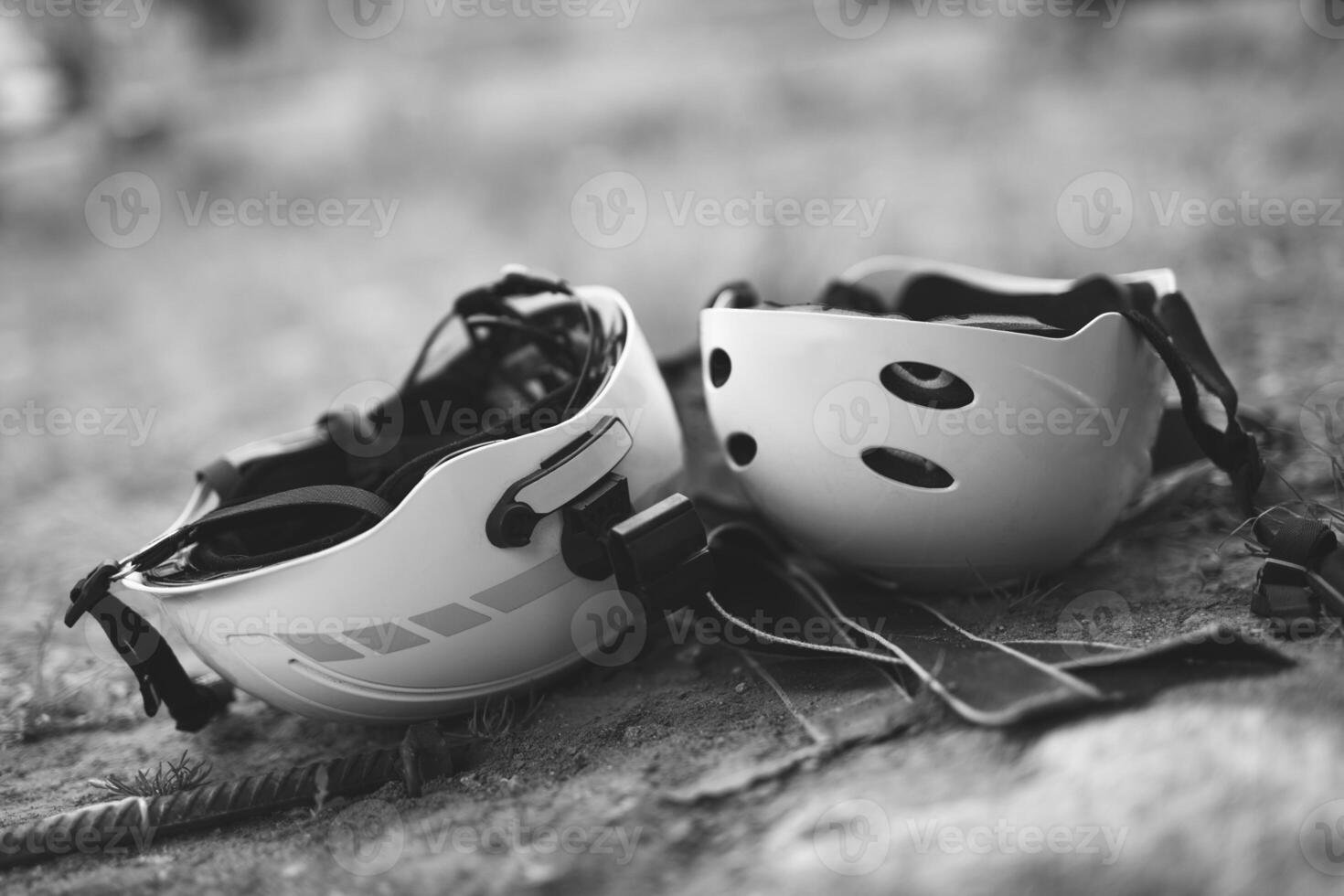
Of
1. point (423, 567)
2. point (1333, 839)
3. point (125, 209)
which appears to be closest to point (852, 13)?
point (125, 209)

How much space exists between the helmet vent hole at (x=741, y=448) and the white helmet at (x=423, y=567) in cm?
13

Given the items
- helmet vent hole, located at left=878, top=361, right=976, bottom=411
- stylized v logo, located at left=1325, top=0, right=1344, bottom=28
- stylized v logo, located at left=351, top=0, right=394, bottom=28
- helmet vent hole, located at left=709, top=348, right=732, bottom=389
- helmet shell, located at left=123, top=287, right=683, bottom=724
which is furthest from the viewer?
stylized v logo, located at left=351, top=0, right=394, bottom=28

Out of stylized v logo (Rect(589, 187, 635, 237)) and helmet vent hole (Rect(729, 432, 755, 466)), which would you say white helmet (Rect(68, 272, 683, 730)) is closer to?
helmet vent hole (Rect(729, 432, 755, 466))

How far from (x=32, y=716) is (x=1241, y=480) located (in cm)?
276

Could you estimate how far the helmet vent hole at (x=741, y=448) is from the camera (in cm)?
210

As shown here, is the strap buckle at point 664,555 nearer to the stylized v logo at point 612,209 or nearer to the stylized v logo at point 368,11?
the stylized v logo at point 612,209

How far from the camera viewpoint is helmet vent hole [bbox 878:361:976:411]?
6.12ft

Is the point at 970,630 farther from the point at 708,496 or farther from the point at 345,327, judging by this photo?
the point at 345,327

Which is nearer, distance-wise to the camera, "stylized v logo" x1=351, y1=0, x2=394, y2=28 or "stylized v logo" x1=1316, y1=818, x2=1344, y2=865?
"stylized v logo" x1=1316, y1=818, x2=1344, y2=865

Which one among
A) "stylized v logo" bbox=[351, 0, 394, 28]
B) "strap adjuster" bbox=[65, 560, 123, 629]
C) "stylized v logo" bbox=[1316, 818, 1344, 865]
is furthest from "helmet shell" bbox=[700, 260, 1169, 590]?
"stylized v logo" bbox=[351, 0, 394, 28]

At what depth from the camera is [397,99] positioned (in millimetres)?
7457

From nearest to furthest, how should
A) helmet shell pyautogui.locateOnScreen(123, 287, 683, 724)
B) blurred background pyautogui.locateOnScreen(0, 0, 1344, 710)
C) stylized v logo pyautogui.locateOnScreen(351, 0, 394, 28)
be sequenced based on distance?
→ helmet shell pyautogui.locateOnScreen(123, 287, 683, 724) < blurred background pyautogui.locateOnScreen(0, 0, 1344, 710) < stylized v logo pyautogui.locateOnScreen(351, 0, 394, 28)

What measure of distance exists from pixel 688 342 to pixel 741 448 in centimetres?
218

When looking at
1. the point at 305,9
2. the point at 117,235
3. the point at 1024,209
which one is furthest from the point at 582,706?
the point at 305,9
